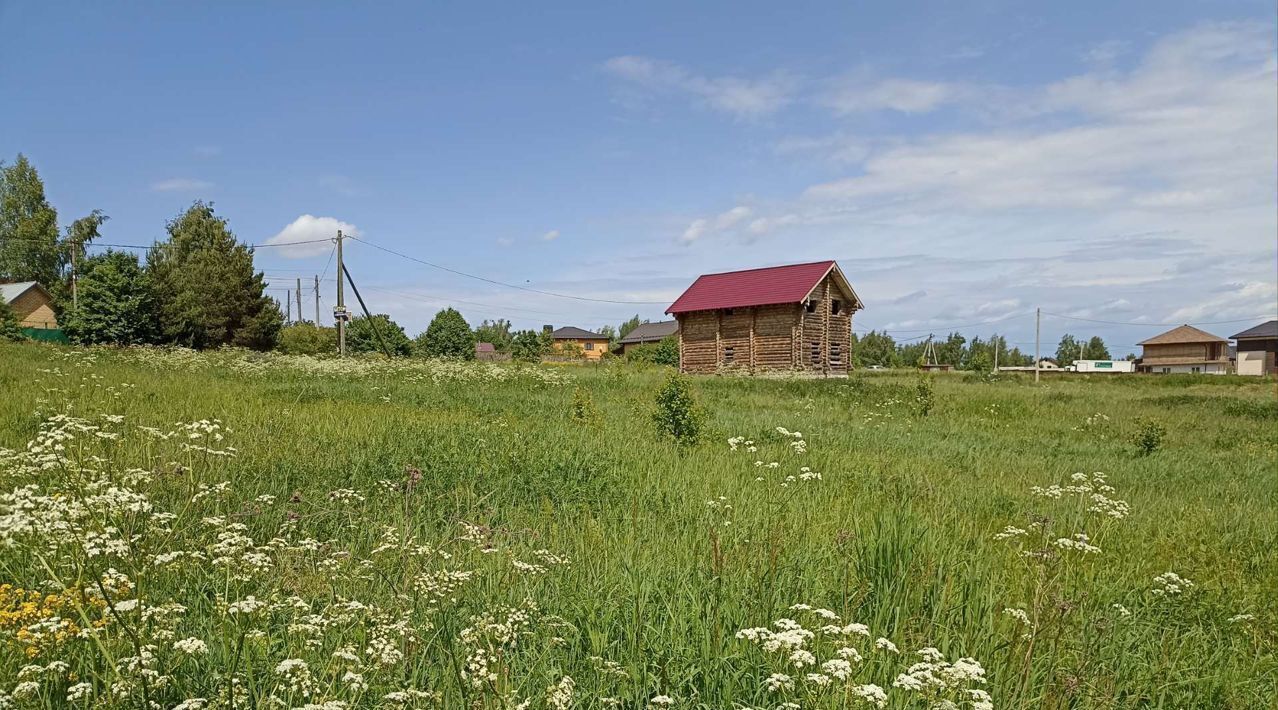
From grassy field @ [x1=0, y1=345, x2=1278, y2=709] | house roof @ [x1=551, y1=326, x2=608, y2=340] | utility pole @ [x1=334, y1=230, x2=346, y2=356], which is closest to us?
grassy field @ [x1=0, y1=345, x2=1278, y2=709]

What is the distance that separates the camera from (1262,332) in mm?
67688

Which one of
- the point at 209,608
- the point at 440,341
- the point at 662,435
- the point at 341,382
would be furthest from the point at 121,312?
the point at 209,608

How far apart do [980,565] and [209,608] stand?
453 cm

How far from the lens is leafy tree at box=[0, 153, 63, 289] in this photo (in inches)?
1939

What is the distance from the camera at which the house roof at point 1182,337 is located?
7956 centimetres

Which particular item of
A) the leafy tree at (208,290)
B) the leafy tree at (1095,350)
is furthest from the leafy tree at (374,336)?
the leafy tree at (1095,350)

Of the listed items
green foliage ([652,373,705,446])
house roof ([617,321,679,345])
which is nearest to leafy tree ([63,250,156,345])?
green foliage ([652,373,705,446])

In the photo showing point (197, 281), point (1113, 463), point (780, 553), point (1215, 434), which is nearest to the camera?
point (780, 553)

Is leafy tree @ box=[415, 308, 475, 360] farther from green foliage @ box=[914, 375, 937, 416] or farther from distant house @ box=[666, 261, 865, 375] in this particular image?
green foliage @ box=[914, 375, 937, 416]

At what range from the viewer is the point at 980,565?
433cm

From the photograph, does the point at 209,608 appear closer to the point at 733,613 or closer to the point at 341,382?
the point at 733,613

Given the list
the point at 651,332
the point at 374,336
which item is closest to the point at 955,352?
the point at 651,332

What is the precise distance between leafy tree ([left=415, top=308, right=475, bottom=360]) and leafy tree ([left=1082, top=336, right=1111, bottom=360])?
414ft

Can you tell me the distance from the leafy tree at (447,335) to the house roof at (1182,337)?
87.6 metres
